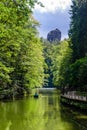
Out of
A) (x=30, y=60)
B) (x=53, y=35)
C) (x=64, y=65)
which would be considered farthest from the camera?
(x=53, y=35)

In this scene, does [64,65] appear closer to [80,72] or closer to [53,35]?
[80,72]

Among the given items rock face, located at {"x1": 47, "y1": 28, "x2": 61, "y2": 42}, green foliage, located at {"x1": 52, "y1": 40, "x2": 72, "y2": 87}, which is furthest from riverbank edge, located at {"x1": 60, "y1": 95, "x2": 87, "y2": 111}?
rock face, located at {"x1": 47, "y1": 28, "x2": 61, "y2": 42}

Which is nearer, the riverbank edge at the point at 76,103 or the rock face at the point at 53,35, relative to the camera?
the riverbank edge at the point at 76,103

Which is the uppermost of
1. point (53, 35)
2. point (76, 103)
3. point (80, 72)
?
point (53, 35)

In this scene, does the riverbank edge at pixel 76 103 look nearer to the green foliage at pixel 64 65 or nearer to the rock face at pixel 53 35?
the green foliage at pixel 64 65

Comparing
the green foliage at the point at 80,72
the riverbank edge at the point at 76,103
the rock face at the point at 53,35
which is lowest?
the riverbank edge at the point at 76,103

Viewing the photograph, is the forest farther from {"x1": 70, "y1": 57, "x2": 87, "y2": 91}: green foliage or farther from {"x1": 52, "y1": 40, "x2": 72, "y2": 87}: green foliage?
{"x1": 52, "y1": 40, "x2": 72, "y2": 87}: green foliage

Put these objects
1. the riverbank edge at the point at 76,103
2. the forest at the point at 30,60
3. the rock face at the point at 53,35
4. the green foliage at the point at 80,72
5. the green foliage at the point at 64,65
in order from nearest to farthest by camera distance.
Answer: the riverbank edge at the point at 76,103 < the green foliage at the point at 80,72 < the forest at the point at 30,60 < the green foliage at the point at 64,65 < the rock face at the point at 53,35

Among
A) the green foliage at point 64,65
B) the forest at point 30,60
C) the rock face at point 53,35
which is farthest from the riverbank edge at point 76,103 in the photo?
the rock face at point 53,35

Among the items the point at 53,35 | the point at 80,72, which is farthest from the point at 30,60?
the point at 53,35

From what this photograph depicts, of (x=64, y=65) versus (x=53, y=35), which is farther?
(x=53, y=35)

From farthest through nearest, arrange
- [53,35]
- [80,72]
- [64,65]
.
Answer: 1. [53,35]
2. [64,65]
3. [80,72]

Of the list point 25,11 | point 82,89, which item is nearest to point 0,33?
point 25,11

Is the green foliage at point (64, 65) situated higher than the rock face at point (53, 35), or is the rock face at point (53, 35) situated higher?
the rock face at point (53, 35)
